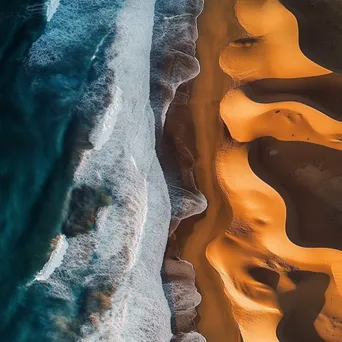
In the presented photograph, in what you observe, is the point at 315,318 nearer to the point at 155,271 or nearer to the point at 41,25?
the point at 155,271

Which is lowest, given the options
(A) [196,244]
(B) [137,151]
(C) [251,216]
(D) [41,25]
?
(A) [196,244]

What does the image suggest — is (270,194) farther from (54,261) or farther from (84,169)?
(54,261)

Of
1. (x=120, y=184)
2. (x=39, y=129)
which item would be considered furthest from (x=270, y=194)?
(x=39, y=129)

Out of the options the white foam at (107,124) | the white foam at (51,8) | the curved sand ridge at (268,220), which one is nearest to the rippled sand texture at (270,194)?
the curved sand ridge at (268,220)

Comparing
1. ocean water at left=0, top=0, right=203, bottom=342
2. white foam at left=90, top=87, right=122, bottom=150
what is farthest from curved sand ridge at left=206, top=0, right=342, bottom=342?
white foam at left=90, top=87, right=122, bottom=150

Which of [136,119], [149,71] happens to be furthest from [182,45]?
[136,119]

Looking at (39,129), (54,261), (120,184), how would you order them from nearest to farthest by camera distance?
(54,261)
(120,184)
(39,129)

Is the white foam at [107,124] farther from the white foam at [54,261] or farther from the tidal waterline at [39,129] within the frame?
the white foam at [54,261]
